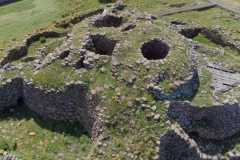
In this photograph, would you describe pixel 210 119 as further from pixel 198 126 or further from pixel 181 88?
pixel 181 88

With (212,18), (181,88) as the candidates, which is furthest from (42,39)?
(212,18)

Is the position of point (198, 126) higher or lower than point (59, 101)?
lower

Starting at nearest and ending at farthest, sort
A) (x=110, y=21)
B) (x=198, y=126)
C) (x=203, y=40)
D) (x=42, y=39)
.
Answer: (x=198, y=126)
(x=110, y=21)
(x=42, y=39)
(x=203, y=40)

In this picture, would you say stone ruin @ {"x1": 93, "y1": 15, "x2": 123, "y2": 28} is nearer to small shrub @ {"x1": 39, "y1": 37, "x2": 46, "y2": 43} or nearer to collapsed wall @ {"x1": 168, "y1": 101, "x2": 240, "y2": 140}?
small shrub @ {"x1": 39, "y1": 37, "x2": 46, "y2": 43}

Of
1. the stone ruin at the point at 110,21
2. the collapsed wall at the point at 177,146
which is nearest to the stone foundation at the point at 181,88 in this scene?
the collapsed wall at the point at 177,146

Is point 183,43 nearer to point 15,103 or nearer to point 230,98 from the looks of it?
point 230,98

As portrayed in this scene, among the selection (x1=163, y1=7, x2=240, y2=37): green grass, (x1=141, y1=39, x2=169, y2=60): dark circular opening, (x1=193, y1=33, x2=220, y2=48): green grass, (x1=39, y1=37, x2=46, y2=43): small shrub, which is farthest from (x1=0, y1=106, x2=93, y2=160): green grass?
(x1=163, y1=7, x2=240, y2=37): green grass
